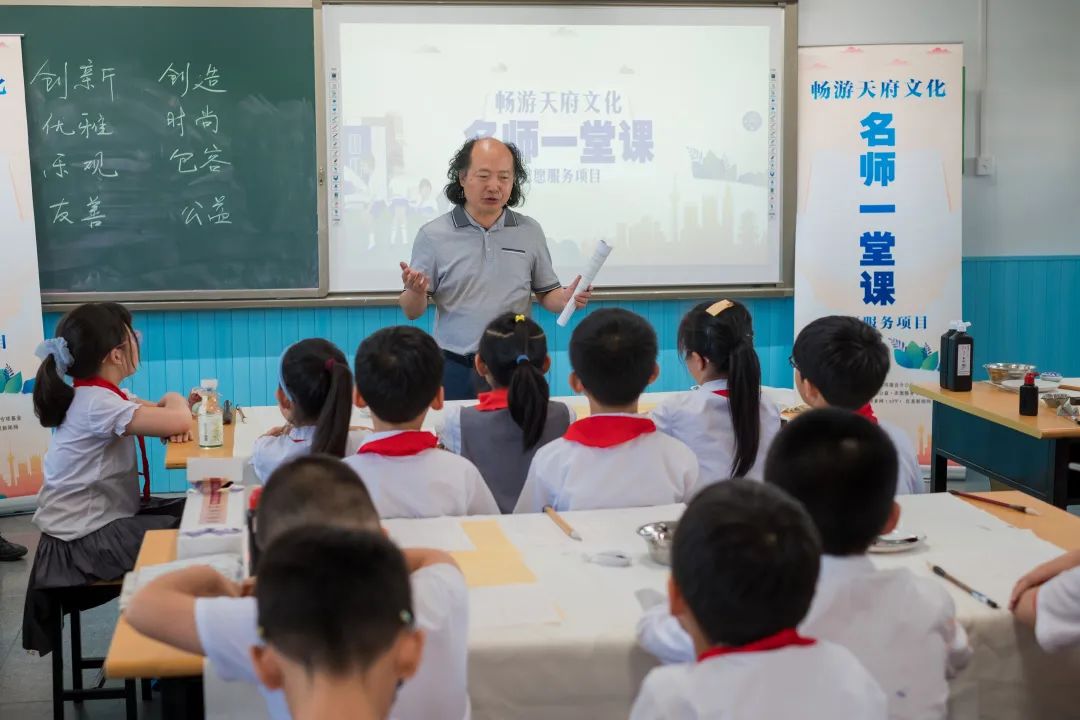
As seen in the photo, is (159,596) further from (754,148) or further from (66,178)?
(754,148)

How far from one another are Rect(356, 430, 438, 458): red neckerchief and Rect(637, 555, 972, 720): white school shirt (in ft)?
2.41

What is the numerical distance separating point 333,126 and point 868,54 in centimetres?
231

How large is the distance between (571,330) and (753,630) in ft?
12.5

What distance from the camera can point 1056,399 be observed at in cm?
339

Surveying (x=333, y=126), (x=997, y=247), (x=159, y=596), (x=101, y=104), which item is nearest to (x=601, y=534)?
(x=159, y=596)

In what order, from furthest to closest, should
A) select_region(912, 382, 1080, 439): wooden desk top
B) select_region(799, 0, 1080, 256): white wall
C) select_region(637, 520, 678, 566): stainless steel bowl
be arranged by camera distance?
1. select_region(799, 0, 1080, 256): white wall
2. select_region(912, 382, 1080, 439): wooden desk top
3. select_region(637, 520, 678, 566): stainless steel bowl

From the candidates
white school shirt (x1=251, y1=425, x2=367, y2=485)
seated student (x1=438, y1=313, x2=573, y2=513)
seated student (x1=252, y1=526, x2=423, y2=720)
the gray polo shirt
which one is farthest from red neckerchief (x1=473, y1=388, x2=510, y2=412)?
seated student (x1=252, y1=526, x2=423, y2=720)

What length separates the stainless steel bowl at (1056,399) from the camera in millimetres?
3357

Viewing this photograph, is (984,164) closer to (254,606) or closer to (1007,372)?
(1007,372)

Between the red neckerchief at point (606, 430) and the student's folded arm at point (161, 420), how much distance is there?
1098mm

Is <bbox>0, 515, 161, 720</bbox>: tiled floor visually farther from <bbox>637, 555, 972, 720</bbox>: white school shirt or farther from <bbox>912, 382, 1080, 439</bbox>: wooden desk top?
<bbox>912, 382, 1080, 439</bbox>: wooden desk top

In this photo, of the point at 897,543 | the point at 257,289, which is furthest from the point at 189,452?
the point at 257,289

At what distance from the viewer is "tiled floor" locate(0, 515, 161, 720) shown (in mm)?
2844

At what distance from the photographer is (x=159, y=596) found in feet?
4.57
